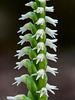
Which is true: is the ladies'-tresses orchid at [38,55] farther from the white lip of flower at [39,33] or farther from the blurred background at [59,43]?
the blurred background at [59,43]

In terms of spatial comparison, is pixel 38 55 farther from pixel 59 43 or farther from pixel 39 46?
pixel 59 43

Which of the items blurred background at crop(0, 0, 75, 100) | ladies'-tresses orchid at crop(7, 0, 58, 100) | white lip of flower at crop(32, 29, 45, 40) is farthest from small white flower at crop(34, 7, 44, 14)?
blurred background at crop(0, 0, 75, 100)

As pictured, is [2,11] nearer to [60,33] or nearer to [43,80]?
[60,33]

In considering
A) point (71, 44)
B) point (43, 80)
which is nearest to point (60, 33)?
point (71, 44)

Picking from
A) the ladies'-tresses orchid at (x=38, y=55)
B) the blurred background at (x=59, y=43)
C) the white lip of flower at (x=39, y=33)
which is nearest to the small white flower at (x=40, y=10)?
the ladies'-tresses orchid at (x=38, y=55)

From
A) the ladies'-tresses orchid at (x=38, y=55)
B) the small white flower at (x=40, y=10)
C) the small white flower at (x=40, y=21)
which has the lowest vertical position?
the ladies'-tresses orchid at (x=38, y=55)

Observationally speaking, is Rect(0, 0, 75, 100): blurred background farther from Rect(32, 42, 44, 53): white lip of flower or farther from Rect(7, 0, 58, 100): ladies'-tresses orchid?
Rect(32, 42, 44, 53): white lip of flower

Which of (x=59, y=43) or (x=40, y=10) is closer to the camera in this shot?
(x=40, y=10)

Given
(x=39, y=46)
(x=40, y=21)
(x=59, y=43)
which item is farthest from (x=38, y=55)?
(x=59, y=43)
